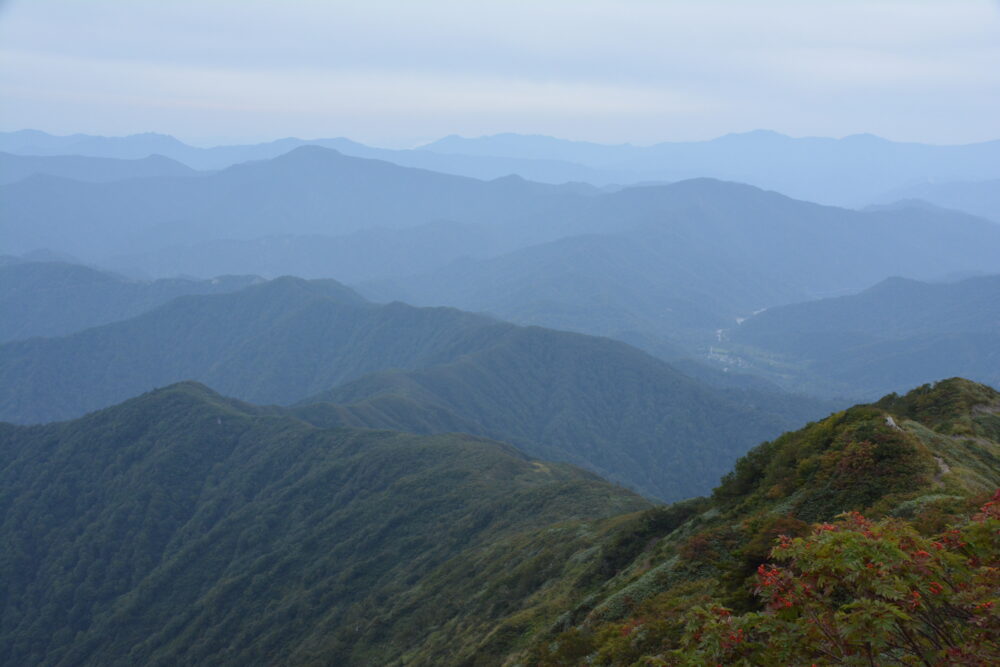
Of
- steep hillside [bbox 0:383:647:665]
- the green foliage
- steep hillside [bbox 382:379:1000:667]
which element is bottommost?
steep hillside [bbox 0:383:647:665]

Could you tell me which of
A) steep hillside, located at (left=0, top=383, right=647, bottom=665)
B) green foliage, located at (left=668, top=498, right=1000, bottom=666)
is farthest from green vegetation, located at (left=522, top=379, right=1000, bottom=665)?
steep hillside, located at (left=0, top=383, right=647, bottom=665)

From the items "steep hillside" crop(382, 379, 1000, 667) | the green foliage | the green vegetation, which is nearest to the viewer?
the green foliage

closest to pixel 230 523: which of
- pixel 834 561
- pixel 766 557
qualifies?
pixel 766 557

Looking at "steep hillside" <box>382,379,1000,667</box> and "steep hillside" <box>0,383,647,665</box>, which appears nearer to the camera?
"steep hillside" <box>382,379,1000,667</box>

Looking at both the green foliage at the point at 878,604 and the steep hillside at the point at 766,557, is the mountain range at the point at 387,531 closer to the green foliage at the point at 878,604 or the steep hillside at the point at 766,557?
the steep hillside at the point at 766,557

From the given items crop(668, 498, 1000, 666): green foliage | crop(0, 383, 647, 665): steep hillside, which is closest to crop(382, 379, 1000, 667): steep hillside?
crop(668, 498, 1000, 666): green foliage

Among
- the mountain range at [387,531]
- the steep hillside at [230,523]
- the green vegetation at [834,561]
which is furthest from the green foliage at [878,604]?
the steep hillside at [230,523]

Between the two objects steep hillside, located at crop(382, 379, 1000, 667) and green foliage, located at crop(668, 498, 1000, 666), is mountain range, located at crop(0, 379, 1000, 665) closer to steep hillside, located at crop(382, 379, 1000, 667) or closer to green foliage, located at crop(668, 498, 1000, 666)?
steep hillside, located at crop(382, 379, 1000, 667)

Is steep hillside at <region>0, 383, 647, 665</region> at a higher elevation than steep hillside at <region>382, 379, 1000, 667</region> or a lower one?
lower

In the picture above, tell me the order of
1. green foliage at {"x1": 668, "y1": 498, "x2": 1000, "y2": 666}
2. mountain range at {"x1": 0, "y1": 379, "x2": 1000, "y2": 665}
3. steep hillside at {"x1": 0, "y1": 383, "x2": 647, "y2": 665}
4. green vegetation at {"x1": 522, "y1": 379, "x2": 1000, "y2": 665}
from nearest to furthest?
green foliage at {"x1": 668, "y1": 498, "x2": 1000, "y2": 666}
green vegetation at {"x1": 522, "y1": 379, "x2": 1000, "y2": 665}
mountain range at {"x1": 0, "y1": 379, "x2": 1000, "y2": 665}
steep hillside at {"x1": 0, "y1": 383, "x2": 647, "y2": 665}
